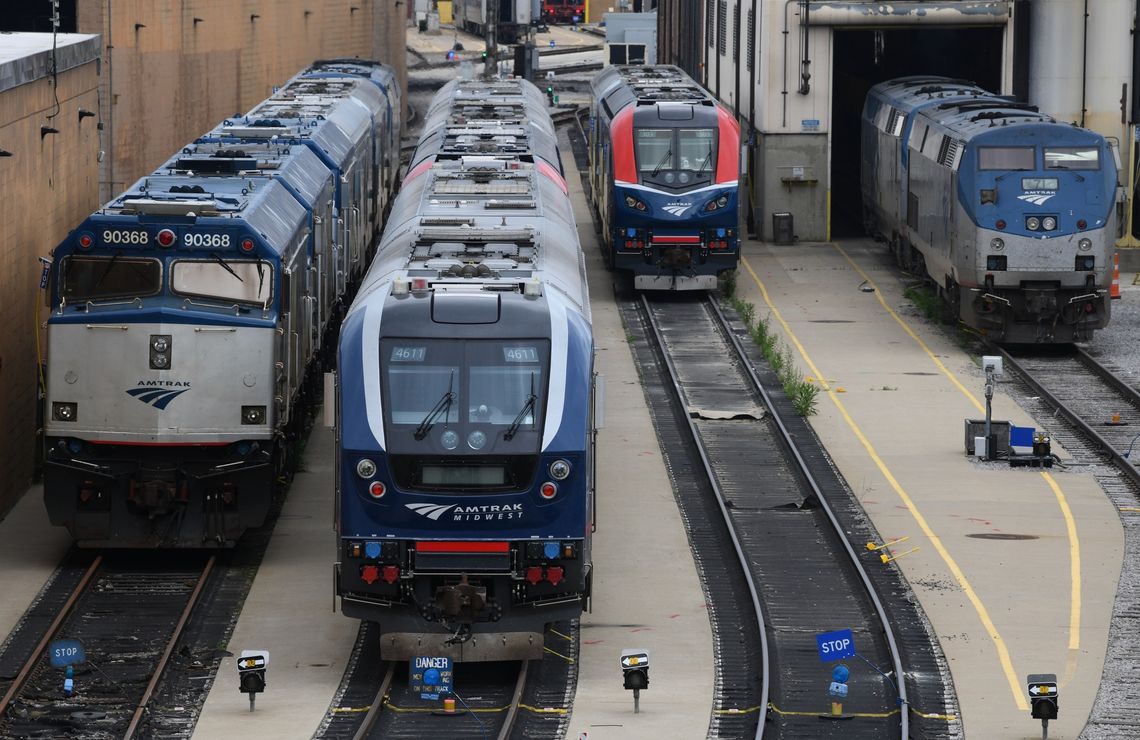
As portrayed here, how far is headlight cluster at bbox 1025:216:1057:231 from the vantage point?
31203mm

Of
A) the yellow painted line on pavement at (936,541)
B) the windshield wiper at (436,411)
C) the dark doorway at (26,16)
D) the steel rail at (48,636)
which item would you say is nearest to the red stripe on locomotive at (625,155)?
the yellow painted line on pavement at (936,541)

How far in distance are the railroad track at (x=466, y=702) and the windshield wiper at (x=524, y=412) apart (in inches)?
86.0

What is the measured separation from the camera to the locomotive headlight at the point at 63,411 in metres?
19.8

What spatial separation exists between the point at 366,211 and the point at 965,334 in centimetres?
1050

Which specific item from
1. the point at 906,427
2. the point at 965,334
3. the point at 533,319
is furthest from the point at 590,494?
the point at 965,334

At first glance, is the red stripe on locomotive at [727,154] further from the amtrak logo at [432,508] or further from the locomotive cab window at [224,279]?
the amtrak logo at [432,508]

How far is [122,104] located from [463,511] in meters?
22.3

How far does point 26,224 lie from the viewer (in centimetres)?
2405

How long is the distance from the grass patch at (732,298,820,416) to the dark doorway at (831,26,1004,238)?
419 inches

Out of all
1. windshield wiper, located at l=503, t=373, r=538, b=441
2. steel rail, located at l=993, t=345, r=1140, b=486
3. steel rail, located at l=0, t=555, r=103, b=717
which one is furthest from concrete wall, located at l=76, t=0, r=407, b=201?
windshield wiper, located at l=503, t=373, r=538, b=441

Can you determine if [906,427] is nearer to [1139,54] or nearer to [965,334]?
[965,334]

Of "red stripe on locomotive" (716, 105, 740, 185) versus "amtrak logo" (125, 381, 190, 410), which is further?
"red stripe on locomotive" (716, 105, 740, 185)

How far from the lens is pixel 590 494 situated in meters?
17.3

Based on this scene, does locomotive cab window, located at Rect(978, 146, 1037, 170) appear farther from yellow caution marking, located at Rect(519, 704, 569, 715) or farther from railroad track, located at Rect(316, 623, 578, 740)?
yellow caution marking, located at Rect(519, 704, 569, 715)
